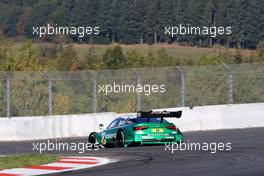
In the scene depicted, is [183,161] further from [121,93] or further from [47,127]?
[121,93]

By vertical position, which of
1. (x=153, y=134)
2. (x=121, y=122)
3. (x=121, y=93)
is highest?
(x=121, y=93)

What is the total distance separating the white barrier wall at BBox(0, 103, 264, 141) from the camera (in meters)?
26.1

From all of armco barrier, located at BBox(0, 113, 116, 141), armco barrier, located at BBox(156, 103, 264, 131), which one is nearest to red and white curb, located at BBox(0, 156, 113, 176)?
armco barrier, located at BBox(0, 113, 116, 141)

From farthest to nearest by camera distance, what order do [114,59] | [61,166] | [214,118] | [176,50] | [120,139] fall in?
1. [176,50]
2. [114,59]
3. [214,118]
4. [120,139]
5. [61,166]

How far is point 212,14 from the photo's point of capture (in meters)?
108

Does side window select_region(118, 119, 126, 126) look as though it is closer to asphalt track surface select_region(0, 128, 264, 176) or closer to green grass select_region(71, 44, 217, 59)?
asphalt track surface select_region(0, 128, 264, 176)

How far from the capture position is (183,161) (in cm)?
1516

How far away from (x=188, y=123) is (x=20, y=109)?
335 inches

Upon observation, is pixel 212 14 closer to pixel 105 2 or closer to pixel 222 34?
pixel 222 34

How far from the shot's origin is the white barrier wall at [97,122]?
26.1 meters

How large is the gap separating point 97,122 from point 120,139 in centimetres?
685

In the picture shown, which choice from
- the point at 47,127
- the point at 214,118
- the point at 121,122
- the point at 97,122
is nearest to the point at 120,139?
the point at 121,122

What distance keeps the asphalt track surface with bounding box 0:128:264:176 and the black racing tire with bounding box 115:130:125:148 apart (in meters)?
0.58

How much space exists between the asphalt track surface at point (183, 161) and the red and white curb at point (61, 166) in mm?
408
